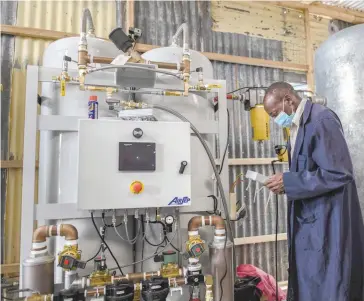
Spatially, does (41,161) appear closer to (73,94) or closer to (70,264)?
(73,94)

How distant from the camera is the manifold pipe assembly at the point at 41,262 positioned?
116 cm

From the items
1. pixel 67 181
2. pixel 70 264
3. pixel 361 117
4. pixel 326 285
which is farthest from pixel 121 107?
pixel 361 117

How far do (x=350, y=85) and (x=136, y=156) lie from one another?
4.58 ft

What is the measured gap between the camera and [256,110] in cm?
176

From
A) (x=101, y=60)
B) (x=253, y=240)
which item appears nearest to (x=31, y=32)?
(x=101, y=60)

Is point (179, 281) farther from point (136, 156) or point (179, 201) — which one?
point (136, 156)

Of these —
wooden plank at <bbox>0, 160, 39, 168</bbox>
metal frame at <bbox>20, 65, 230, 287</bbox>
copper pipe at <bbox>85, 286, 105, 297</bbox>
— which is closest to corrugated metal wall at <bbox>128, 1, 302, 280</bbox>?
metal frame at <bbox>20, 65, 230, 287</bbox>

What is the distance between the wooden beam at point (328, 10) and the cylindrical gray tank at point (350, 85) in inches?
51.1

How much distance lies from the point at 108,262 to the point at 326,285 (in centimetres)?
106

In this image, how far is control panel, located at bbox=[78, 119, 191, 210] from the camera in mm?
1231

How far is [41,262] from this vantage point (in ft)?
3.83

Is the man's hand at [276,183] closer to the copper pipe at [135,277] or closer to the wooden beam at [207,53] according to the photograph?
the copper pipe at [135,277]

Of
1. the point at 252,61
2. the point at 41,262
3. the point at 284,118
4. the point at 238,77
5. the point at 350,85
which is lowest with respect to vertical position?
the point at 41,262

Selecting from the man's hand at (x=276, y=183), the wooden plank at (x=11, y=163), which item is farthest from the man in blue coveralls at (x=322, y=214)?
the wooden plank at (x=11, y=163)
